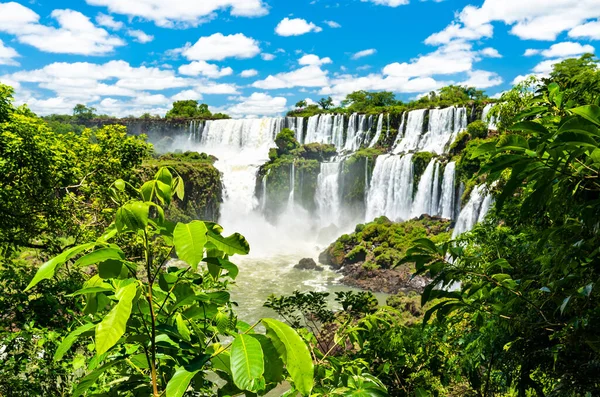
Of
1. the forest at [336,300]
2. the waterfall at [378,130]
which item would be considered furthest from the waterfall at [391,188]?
the forest at [336,300]

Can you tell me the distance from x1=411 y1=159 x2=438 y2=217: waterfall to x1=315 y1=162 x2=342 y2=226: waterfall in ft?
23.5

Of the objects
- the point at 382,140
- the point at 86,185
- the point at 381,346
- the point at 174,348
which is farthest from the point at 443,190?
the point at 174,348

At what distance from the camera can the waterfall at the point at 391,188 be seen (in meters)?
26.2

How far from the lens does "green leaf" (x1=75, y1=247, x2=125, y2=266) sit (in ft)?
2.93

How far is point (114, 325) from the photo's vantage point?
80 centimetres

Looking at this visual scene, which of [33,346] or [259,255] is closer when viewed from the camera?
[33,346]

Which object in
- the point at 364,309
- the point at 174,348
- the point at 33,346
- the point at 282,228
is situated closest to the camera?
the point at 174,348

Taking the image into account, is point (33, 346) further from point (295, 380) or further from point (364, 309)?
point (295, 380)

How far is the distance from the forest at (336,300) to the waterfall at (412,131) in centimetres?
2486

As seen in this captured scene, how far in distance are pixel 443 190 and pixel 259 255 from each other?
1170cm

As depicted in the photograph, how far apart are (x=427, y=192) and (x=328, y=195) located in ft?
29.1

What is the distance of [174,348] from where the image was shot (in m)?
1.15

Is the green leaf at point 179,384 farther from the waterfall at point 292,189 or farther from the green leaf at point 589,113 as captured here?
the waterfall at point 292,189

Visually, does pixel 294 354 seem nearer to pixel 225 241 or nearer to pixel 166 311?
pixel 225 241
